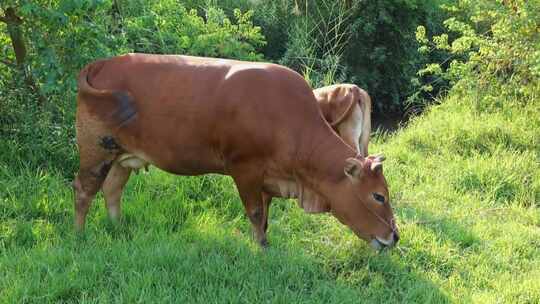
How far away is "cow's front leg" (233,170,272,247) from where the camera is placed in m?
4.49

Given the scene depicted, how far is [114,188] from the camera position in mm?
4945

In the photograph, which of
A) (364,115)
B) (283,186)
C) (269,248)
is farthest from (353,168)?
(364,115)

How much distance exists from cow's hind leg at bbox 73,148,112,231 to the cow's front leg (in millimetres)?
961

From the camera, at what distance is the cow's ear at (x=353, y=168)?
423cm

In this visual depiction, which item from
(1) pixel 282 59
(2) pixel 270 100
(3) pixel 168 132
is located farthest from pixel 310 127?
(1) pixel 282 59

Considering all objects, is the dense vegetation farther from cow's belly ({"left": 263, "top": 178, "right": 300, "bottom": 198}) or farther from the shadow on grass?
cow's belly ({"left": 263, "top": 178, "right": 300, "bottom": 198})

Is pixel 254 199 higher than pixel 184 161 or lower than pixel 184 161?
lower

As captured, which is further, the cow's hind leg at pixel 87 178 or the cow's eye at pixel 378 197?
the cow's hind leg at pixel 87 178

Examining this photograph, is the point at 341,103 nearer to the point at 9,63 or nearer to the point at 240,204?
the point at 240,204

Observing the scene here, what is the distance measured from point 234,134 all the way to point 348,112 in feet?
4.86

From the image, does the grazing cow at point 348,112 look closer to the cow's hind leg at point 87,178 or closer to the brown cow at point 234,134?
the brown cow at point 234,134

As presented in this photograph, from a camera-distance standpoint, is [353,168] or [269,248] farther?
[269,248]

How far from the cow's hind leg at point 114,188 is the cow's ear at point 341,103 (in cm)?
177

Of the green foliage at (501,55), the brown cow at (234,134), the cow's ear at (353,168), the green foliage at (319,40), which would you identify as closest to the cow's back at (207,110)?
the brown cow at (234,134)
